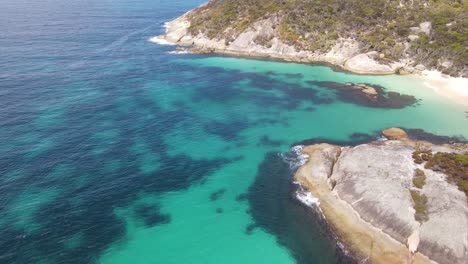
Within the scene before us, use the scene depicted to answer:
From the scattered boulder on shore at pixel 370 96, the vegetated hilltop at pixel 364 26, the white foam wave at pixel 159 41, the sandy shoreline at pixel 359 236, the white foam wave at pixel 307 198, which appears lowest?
the sandy shoreline at pixel 359 236

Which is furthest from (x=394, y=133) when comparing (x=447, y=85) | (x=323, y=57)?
(x=323, y=57)

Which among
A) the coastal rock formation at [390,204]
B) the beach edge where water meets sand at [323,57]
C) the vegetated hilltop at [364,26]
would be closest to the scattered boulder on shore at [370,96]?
the beach edge where water meets sand at [323,57]

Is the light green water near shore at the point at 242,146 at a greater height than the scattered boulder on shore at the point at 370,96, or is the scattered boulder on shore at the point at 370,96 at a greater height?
the scattered boulder on shore at the point at 370,96

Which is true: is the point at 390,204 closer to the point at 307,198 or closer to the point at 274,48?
the point at 307,198

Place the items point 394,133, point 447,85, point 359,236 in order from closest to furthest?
point 359,236, point 394,133, point 447,85

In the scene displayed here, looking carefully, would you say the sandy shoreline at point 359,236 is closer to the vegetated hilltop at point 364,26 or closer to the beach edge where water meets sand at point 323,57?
the beach edge where water meets sand at point 323,57

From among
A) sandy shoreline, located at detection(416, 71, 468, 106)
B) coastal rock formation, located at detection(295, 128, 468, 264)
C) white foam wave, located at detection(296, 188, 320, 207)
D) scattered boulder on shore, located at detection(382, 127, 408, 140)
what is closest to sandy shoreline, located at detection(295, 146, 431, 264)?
coastal rock formation, located at detection(295, 128, 468, 264)
